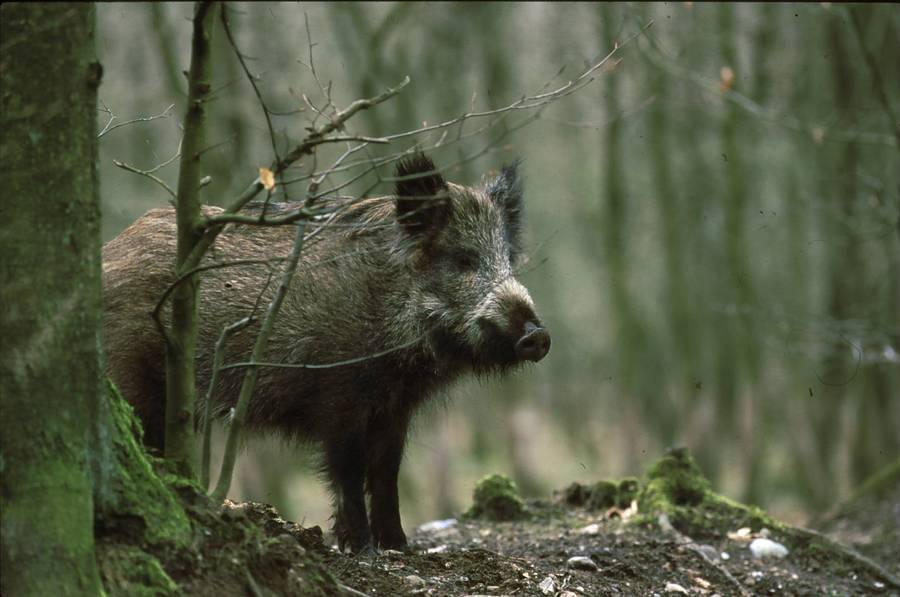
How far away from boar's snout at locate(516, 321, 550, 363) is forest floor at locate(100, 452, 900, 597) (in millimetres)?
1129

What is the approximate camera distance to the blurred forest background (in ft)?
48.0

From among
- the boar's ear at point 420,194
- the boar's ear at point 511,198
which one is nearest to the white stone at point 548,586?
the boar's ear at point 420,194

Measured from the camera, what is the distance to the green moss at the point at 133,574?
3.58 m

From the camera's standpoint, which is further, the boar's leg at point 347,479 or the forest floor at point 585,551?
the boar's leg at point 347,479

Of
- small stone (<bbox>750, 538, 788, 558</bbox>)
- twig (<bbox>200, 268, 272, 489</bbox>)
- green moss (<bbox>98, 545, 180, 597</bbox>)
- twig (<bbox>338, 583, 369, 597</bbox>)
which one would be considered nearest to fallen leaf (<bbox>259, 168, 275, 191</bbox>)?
twig (<bbox>200, 268, 272, 489</bbox>)

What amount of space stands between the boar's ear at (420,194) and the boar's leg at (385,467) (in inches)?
47.0

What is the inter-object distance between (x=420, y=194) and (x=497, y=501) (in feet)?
8.62

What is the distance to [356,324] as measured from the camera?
6.71 metres

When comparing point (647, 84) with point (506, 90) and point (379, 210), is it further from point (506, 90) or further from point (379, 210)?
point (379, 210)

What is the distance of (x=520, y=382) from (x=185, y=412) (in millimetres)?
15799

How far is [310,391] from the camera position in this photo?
21.4 feet

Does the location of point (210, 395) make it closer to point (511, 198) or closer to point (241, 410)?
point (241, 410)

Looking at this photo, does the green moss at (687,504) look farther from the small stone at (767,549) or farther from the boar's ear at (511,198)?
the boar's ear at (511,198)

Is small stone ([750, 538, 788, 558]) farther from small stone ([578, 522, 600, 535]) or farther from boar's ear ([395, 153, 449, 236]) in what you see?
boar's ear ([395, 153, 449, 236])
